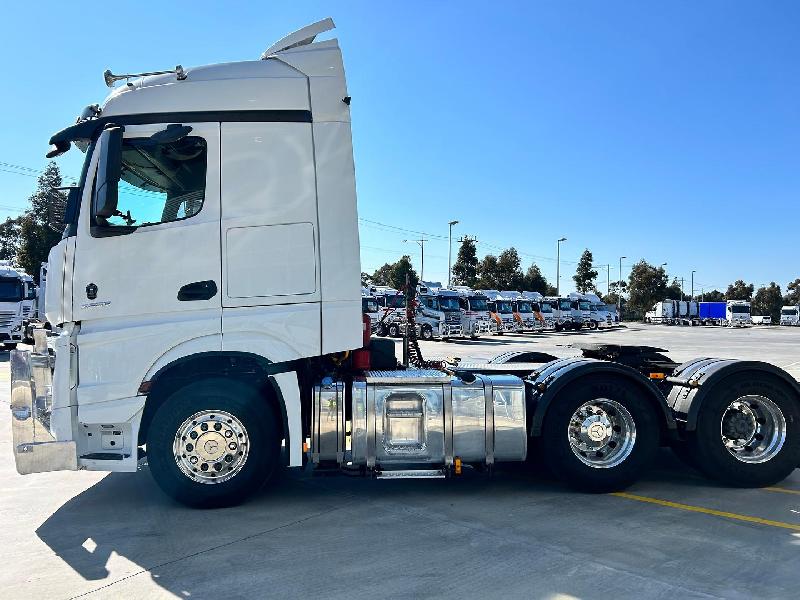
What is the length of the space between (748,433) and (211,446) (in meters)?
4.98

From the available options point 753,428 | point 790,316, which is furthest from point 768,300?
point 753,428

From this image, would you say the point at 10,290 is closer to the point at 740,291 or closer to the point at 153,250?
the point at 153,250

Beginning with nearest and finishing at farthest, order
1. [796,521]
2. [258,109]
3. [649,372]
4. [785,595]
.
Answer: [785,595]
[796,521]
[258,109]
[649,372]

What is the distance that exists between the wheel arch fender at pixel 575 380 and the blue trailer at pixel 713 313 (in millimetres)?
82748

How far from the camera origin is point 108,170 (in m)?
4.88

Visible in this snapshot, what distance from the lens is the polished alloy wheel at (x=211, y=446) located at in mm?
5223

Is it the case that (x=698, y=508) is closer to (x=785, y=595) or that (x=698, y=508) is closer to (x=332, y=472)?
(x=785, y=595)

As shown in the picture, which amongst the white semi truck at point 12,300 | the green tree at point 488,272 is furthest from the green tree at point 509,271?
the white semi truck at point 12,300

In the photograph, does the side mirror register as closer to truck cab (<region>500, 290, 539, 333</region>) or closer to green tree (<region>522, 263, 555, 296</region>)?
truck cab (<region>500, 290, 539, 333</region>)

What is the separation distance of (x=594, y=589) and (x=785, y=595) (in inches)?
42.6

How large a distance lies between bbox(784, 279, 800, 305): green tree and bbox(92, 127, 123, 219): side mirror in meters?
143

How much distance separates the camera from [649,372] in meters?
6.62

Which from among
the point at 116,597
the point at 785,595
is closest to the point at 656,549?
the point at 785,595

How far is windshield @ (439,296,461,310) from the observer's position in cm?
3441
